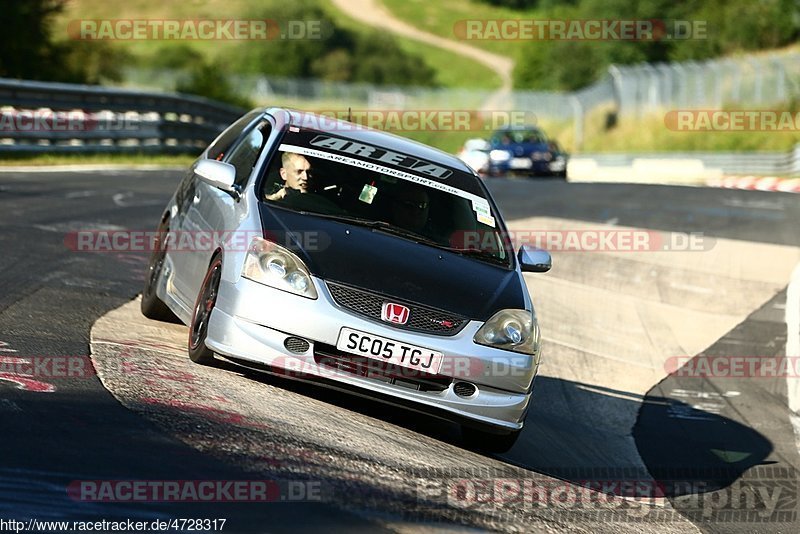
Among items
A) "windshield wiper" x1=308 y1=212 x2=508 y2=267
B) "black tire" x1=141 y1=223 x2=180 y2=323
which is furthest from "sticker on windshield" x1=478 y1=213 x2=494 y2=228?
"black tire" x1=141 y1=223 x2=180 y2=323

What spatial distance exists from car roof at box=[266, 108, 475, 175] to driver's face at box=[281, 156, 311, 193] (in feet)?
1.77

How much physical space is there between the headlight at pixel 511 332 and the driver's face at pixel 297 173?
1490 mm

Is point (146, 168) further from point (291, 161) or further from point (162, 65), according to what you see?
point (162, 65)

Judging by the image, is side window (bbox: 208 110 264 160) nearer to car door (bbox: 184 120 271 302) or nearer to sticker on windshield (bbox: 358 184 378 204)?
car door (bbox: 184 120 271 302)

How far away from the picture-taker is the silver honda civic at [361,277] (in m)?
6.54

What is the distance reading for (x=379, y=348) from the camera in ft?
21.3

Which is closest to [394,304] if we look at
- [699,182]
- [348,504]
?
[348,504]

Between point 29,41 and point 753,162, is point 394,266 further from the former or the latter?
point 753,162

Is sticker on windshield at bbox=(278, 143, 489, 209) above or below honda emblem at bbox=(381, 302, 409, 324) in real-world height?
above

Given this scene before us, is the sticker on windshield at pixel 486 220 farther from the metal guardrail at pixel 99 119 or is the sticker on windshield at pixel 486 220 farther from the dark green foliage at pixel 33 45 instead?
the dark green foliage at pixel 33 45

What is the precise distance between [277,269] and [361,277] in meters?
0.43

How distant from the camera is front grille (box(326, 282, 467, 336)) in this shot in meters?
6.56

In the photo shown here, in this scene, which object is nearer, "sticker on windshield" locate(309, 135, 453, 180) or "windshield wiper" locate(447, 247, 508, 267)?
"windshield wiper" locate(447, 247, 508, 267)

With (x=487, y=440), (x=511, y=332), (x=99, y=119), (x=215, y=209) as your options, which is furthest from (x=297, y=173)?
(x=99, y=119)
